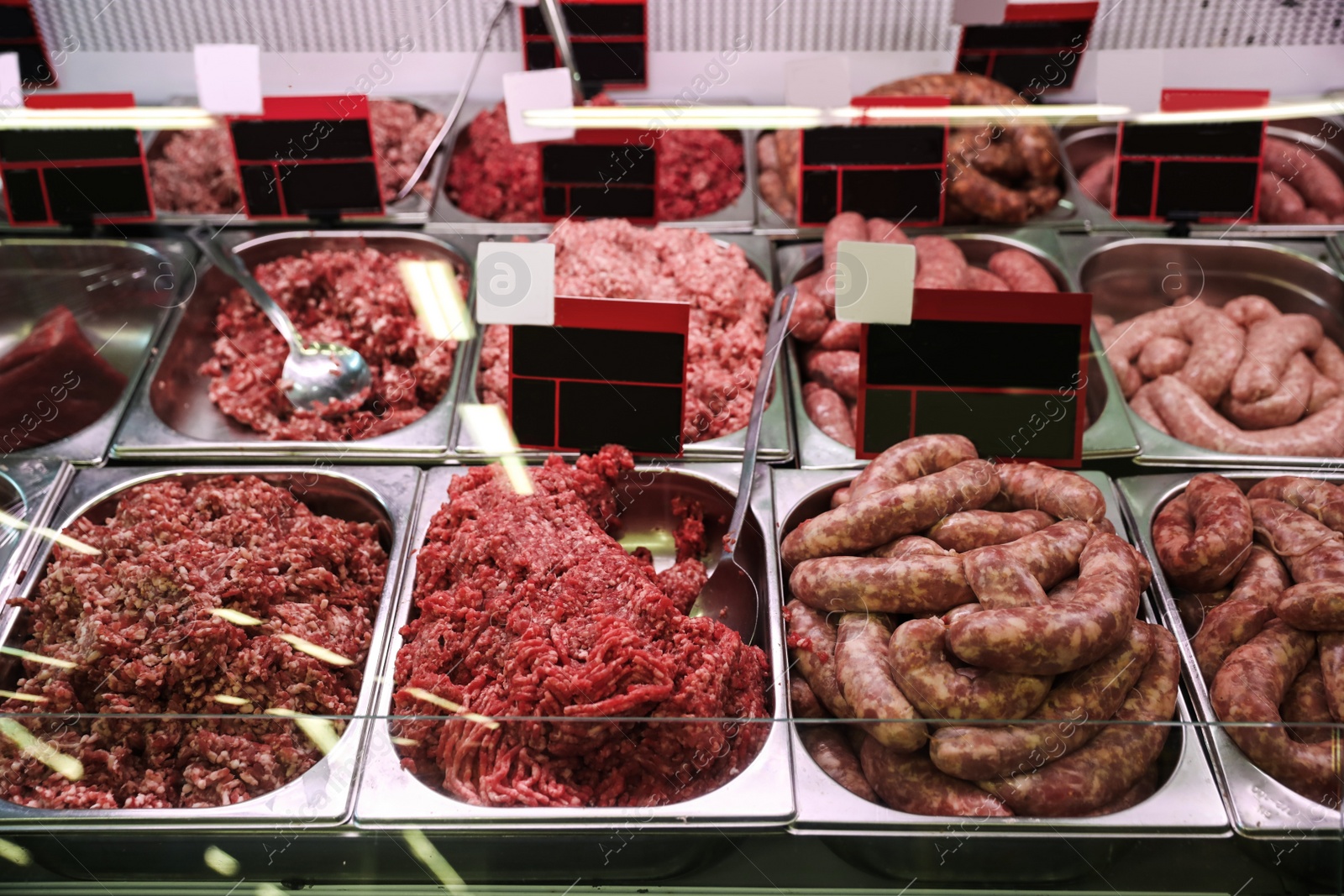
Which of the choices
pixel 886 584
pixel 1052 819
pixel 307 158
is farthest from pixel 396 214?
pixel 1052 819

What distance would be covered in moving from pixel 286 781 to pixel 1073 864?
4.88ft

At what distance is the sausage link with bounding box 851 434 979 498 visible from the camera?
235cm

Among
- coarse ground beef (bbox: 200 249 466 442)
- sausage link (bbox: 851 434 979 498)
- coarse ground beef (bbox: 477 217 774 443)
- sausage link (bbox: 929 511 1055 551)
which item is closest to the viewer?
sausage link (bbox: 929 511 1055 551)

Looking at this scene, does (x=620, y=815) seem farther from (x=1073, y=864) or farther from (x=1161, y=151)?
(x=1161, y=151)

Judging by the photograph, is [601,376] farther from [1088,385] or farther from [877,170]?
[1088,385]

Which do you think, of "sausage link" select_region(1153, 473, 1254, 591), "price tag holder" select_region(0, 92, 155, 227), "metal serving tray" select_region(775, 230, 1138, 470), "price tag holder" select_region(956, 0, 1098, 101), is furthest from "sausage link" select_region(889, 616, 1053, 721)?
"price tag holder" select_region(0, 92, 155, 227)

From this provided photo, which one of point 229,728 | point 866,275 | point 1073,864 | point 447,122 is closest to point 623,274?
point 866,275

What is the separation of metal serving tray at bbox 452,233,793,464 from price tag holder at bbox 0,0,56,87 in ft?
6.94

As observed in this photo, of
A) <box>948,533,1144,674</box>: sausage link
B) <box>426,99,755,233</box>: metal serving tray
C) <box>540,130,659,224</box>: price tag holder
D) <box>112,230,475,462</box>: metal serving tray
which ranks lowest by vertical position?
<box>112,230,475,462</box>: metal serving tray

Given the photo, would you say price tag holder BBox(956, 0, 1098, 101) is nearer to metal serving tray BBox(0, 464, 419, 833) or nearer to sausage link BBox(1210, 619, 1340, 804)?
sausage link BBox(1210, 619, 1340, 804)

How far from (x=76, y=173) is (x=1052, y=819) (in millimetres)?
3435

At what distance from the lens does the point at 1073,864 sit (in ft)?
5.92

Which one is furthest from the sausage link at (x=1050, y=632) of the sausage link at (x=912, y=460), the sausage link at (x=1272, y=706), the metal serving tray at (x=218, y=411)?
the metal serving tray at (x=218, y=411)

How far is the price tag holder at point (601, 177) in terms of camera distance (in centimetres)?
334
